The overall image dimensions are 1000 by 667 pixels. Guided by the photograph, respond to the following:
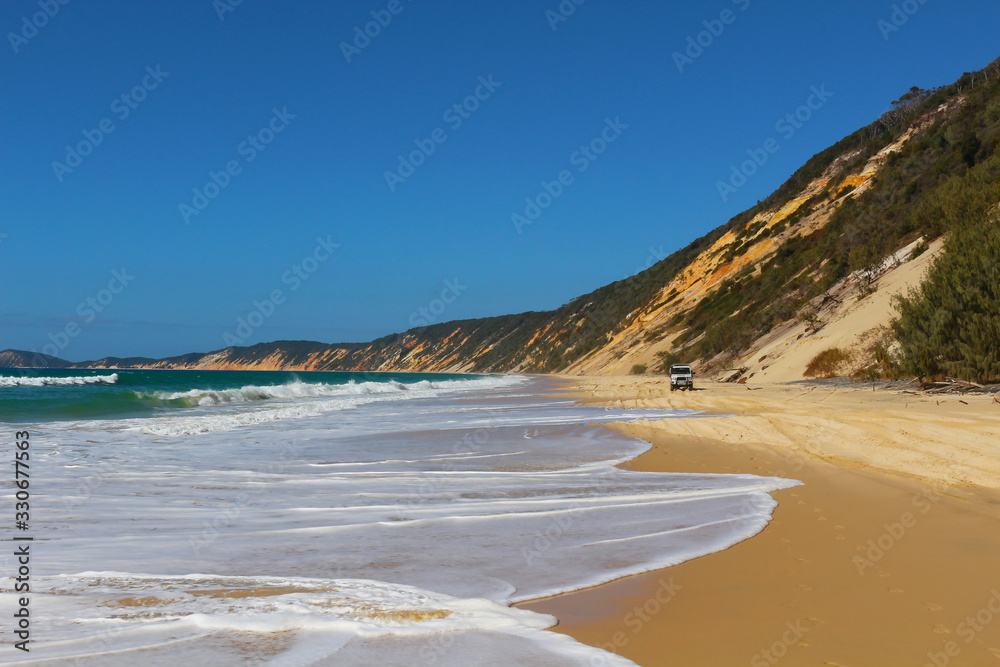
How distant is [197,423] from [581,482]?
13.0m

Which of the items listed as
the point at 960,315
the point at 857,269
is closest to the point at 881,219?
the point at 857,269

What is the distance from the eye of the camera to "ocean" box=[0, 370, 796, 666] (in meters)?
3.56

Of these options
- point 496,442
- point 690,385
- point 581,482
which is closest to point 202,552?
point 581,482

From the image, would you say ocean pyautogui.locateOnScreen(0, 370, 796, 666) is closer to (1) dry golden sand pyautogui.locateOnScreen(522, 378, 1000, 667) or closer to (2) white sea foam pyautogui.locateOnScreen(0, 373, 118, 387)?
(1) dry golden sand pyautogui.locateOnScreen(522, 378, 1000, 667)

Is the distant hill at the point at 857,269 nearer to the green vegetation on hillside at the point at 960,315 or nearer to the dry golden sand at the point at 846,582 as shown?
the green vegetation on hillside at the point at 960,315

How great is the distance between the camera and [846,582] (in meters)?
4.43

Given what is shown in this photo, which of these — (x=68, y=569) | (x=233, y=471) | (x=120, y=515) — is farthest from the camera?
(x=233, y=471)

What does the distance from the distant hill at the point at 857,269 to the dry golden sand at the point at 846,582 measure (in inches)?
353

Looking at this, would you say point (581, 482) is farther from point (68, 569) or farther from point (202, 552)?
point (68, 569)

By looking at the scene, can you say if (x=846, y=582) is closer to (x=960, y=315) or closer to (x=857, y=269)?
(x=960, y=315)

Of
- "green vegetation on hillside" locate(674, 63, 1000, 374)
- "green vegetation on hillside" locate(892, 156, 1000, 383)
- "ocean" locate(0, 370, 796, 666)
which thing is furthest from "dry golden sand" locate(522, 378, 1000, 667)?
"green vegetation on hillside" locate(674, 63, 1000, 374)

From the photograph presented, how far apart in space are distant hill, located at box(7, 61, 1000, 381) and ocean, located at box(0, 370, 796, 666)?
420 inches

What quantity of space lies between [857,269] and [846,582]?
36626 millimetres

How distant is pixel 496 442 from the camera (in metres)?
13.6
